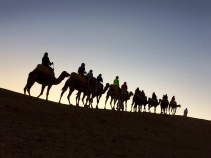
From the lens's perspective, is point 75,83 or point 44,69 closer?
point 44,69

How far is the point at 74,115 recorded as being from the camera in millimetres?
15211

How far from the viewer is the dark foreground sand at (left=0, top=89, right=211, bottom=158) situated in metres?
9.37

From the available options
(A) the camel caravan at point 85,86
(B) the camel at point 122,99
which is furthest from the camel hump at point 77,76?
(B) the camel at point 122,99

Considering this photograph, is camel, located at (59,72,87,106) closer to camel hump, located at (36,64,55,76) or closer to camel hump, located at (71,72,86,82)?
camel hump, located at (71,72,86,82)

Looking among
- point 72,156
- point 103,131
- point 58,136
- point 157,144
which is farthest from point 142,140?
point 72,156

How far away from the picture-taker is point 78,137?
11.6 metres

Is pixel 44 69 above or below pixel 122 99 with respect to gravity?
above

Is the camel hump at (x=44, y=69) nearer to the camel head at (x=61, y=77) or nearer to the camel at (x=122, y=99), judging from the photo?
the camel head at (x=61, y=77)

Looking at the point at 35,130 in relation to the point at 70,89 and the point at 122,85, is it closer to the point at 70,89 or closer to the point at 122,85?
the point at 70,89

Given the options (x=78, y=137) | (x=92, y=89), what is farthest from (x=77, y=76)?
(x=78, y=137)

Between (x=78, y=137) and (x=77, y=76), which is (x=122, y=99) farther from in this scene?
(x=78, y=137)

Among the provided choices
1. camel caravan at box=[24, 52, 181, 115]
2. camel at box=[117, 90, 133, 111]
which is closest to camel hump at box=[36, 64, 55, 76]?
camel caravan at box=[24, 52, 181, 115]

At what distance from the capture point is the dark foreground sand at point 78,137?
9.37m

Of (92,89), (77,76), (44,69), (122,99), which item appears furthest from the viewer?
(122,99)
